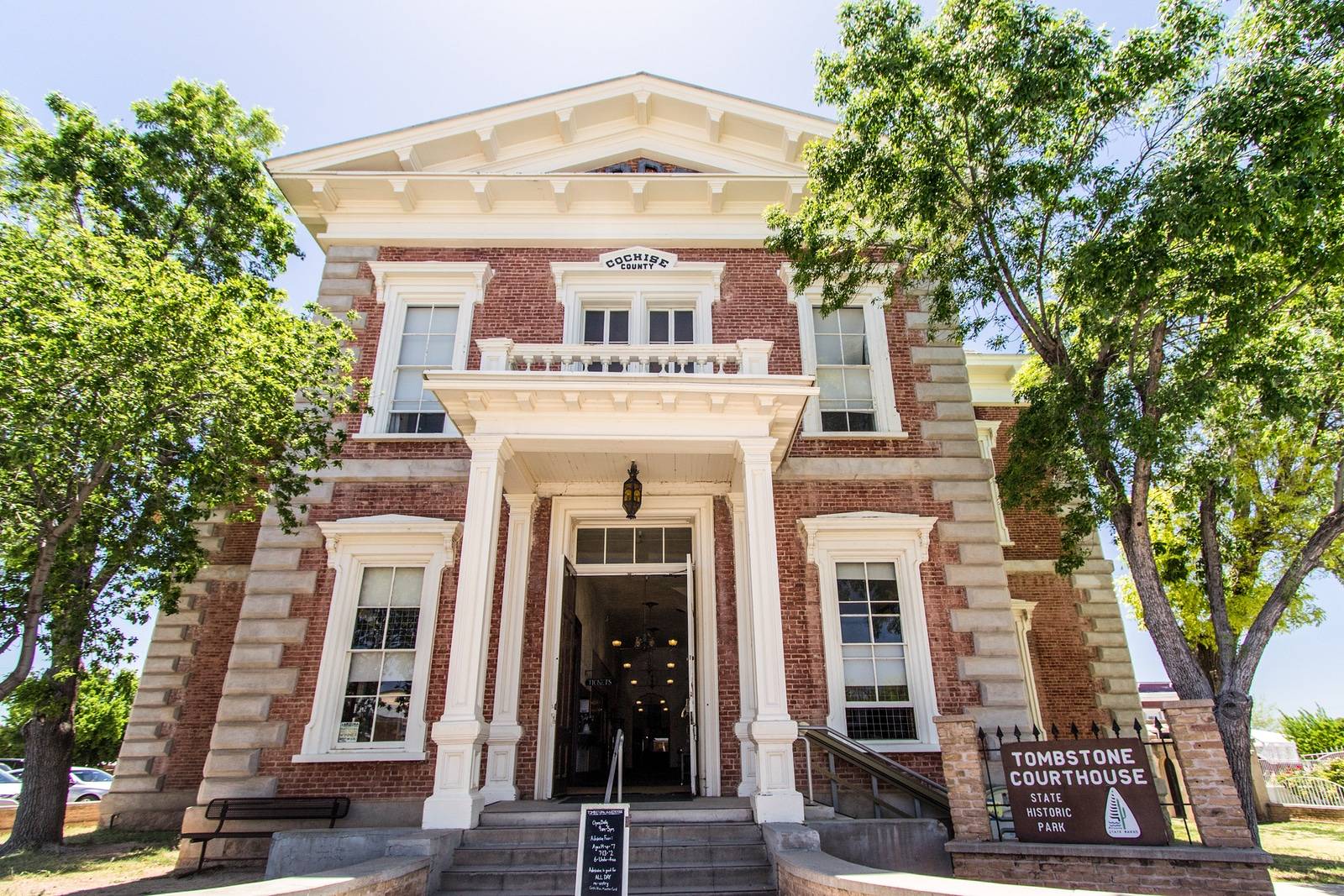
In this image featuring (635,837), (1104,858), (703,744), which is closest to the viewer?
(1104,858)

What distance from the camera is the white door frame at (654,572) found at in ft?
30.2

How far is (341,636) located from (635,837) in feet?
15.2

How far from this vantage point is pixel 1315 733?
82.2ft

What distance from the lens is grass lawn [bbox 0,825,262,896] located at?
6.96 metres

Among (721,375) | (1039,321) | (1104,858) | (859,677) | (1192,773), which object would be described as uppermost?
(1039,321)

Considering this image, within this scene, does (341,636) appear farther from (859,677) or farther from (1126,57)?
(1126,57)

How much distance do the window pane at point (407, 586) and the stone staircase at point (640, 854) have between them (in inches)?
125

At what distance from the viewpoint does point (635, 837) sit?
710 centimetres

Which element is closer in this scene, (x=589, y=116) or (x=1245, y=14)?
(x=1245, y=14)

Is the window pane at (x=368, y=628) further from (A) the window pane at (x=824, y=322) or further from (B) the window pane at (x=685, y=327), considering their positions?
(A) the window pane at (x=824, y=322)

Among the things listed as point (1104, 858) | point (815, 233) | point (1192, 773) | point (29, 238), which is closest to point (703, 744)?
point (1104, 858)

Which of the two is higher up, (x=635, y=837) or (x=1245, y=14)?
(x=1245, y=14)

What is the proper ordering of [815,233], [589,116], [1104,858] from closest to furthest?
1. [1104,858]
2. [815,233]
3. [589,116]

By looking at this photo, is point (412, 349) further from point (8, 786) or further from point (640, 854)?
point (8, 786)
